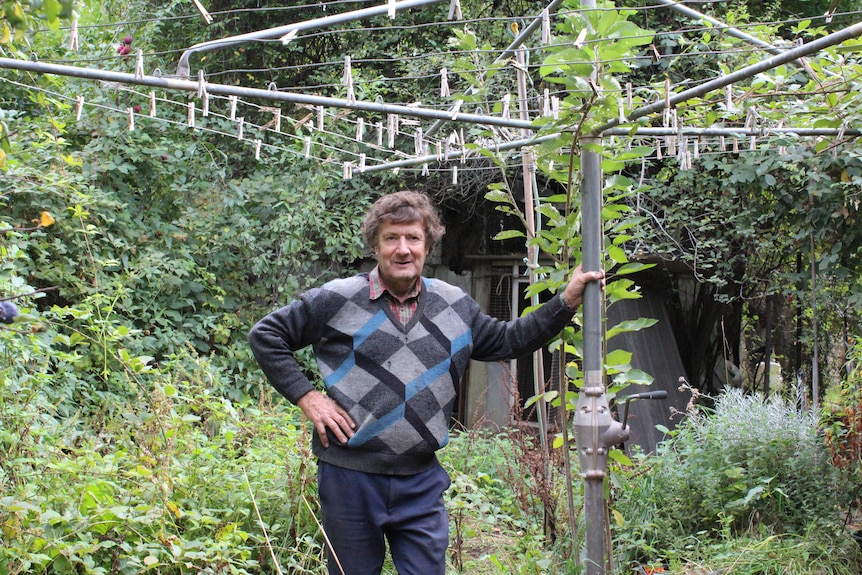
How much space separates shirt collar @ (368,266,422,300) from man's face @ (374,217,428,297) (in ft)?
0.04

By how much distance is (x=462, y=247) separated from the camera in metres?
7.69

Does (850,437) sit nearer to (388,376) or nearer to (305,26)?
(388,376)

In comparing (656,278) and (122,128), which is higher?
(122,128)

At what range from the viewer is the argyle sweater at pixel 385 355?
7.57 ft

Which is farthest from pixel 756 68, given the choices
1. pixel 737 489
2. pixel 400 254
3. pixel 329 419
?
pixel 737 489

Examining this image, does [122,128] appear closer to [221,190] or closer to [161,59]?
[221,190]

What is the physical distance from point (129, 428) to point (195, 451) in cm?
53

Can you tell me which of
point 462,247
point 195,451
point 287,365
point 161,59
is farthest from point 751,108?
point 161,59

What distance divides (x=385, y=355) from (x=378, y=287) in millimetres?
208

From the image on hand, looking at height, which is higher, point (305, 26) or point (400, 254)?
point (305, 26)

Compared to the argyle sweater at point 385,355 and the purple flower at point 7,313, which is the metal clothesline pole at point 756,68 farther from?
the purple flower at point 7,313

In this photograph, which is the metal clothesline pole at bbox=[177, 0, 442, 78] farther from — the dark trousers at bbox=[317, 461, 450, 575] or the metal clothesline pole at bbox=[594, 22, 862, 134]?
the dark trousers at bbox=[317, 461, 450, 575]

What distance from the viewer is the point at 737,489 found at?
13.5 feet

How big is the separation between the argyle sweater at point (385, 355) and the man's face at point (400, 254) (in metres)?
0.07
